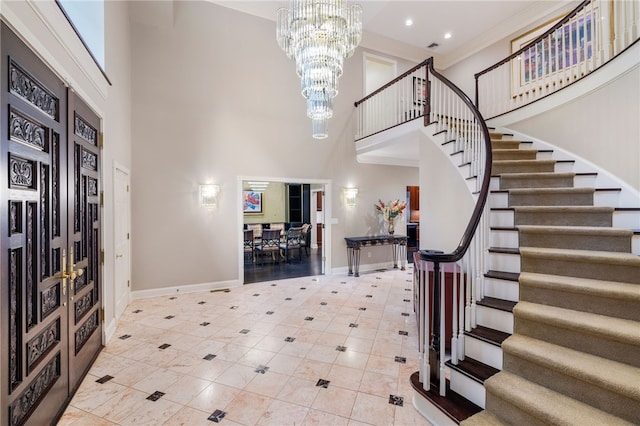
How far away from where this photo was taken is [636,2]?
2938 millimetres

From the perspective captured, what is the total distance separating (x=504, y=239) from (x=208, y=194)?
475 cm

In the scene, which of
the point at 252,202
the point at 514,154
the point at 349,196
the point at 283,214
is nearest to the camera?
the point at 514,154

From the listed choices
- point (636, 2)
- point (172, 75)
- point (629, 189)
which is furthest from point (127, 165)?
point (636, 2)

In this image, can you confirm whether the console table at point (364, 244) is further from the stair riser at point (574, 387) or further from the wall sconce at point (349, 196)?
the stair riser at point (574, 387)

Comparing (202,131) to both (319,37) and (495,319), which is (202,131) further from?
(495,319)

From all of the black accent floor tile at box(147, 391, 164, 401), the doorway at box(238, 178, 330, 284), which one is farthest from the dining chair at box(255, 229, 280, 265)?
the black accent floor tile at box(147, 391, 164, 401)

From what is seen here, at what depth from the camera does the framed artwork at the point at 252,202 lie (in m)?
10.7

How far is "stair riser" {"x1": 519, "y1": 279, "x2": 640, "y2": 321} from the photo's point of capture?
180 centimetres

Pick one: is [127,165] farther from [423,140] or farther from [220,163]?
[423,140]

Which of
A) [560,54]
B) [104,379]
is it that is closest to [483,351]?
[104,379]

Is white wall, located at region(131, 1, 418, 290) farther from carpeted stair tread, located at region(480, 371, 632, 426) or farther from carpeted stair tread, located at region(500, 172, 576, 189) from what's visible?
carpeted stair tread, located at region(480, 371, 632, 426)

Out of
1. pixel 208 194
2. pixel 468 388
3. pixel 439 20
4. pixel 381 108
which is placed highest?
pixel 439 20

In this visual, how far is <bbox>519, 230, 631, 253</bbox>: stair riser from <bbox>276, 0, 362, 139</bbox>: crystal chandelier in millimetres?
2835

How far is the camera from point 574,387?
62.4 inches
